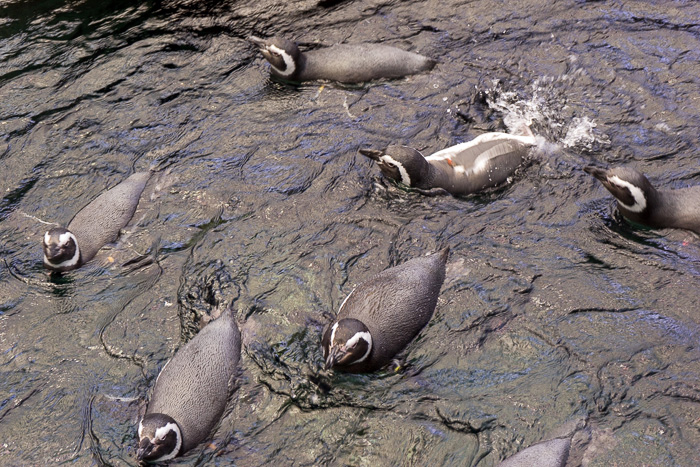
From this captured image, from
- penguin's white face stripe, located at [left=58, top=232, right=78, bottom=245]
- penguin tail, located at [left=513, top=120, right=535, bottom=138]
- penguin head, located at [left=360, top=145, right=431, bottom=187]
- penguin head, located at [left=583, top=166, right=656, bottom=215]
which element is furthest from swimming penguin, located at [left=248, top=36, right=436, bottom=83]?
penguin's white face stripe, located at [left=58, top=232, right=78, bottom=245]

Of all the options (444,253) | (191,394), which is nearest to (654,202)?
(444,253)

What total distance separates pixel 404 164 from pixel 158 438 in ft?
11.3

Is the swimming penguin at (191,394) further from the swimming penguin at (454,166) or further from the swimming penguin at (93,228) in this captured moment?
the swimming penguin at (454,166)

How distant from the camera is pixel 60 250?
6605mm

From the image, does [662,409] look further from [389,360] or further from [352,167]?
[352,167]

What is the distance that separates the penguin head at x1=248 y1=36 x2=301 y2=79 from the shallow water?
0.20m

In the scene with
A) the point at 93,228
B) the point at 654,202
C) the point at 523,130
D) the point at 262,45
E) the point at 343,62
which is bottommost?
the point at 654,202

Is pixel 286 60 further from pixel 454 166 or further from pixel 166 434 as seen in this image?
pixel 166 434

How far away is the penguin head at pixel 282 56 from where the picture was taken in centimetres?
871

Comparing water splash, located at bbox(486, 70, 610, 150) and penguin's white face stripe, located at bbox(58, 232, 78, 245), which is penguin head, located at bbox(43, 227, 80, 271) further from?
water splash, located at bbox(486, 70, 610, 150)

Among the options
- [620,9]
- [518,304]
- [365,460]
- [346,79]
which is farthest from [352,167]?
[620,9]

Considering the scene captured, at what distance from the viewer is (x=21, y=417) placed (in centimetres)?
561

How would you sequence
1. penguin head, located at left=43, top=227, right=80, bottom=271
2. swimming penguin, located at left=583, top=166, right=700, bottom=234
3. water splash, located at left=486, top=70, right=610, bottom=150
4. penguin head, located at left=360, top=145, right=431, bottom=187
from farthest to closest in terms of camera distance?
water splash, located at left=486, top=70, right=610, bottom=150 < penguin head, located at left=360, top=145, right=431, bottom=187 < penguin head, located at left=43, top=227, right=80, bottom=271 < swimming penguin, located at left=583, top=166, right=700, bottom=234

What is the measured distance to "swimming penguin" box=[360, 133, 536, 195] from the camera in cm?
703
